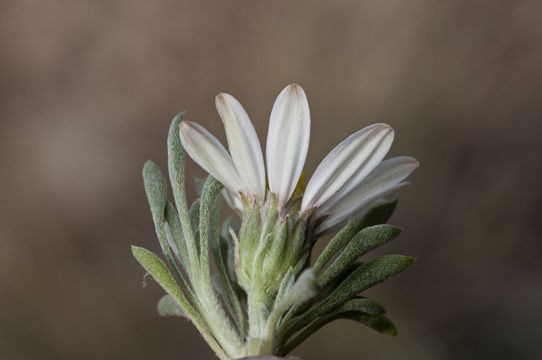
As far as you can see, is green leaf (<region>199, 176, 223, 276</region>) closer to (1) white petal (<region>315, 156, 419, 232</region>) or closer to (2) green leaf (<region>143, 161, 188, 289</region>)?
(2) green leaf (<region>143, 161, 188, 289</region>)

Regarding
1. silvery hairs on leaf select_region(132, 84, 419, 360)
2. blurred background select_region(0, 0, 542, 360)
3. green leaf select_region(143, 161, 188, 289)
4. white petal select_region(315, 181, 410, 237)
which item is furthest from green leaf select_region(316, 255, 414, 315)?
blurred background select_region(0, 0, 542, 360)

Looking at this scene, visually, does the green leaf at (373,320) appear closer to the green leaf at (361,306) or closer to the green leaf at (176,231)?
the green leaf at (361,306)

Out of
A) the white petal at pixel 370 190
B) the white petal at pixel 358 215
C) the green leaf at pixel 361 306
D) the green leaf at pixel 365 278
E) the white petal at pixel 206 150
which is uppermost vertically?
the white petal at pixel 206 150

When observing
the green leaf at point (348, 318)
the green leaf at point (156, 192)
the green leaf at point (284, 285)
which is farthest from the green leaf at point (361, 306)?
the green leaf at point (156, 192)

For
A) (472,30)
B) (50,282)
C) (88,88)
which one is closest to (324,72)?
(472,30)

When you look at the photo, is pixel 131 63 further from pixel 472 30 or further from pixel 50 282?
pixel 472 30

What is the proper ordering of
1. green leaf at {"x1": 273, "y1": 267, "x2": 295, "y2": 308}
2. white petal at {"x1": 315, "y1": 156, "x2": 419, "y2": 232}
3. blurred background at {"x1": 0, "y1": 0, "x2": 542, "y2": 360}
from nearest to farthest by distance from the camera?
1. green leaf at {"x1": 273, "y1": 267, "x2": 295, "y2": 308}
2. white petal at {"x1": 315, "y1": 156, "x2": 419, "y2": 232}
3. blurred background at {"x1": 0, "y1": 0, "x2": 542, "y2": 360}

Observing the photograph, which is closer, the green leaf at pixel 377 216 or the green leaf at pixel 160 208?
the green leaf at pixel 160 208
